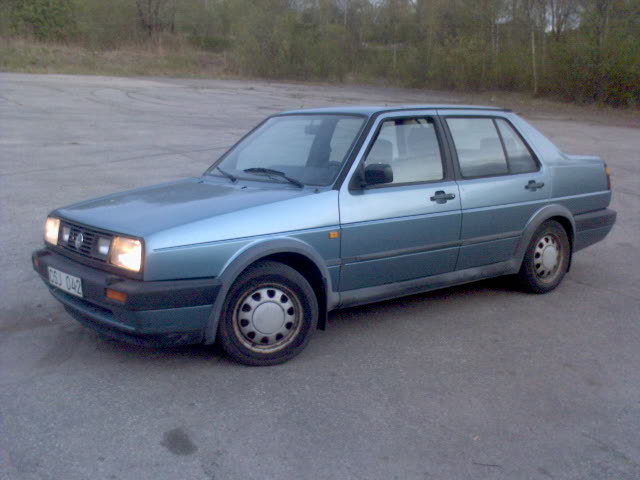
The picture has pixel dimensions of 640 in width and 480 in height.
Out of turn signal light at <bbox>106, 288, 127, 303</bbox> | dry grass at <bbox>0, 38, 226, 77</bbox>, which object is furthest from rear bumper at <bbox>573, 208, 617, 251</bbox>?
dry grass at <bbox>0, 38, 226, 77</bbox>

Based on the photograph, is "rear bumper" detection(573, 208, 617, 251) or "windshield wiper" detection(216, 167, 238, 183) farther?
"rear bumper" detection(573, 208, 617, 251)

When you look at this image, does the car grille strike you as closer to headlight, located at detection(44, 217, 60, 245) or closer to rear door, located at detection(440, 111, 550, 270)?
headlight, located at detection(44, 217, 60, 245)

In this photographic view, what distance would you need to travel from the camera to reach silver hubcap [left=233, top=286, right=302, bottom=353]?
455 centimetres

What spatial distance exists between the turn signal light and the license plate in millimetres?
285

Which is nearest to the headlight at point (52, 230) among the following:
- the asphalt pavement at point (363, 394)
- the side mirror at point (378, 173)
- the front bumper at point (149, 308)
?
the front bumper at point (149, 308)

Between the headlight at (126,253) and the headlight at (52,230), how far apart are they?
28.6 inches

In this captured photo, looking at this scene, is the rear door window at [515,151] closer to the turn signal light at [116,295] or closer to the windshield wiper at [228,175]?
the windshield wiper at [228,175]

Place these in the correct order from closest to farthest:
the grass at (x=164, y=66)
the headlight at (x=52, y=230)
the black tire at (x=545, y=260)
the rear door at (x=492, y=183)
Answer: the headlight at (x=52, y=230), the rear door at (x=492, y=183), the black tire at (x=545, y=260), the grass at (x=164, y=66)

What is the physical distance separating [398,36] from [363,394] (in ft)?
160

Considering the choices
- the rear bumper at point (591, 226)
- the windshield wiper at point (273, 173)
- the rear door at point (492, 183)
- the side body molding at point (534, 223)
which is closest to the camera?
the windshield wiper at point (273, 173)

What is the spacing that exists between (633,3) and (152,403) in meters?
32.6

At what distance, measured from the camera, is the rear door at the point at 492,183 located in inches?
225

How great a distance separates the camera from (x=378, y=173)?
195 inches

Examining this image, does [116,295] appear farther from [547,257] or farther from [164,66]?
[164,66]
